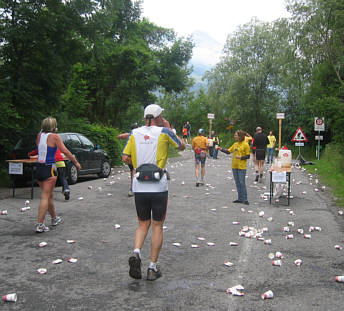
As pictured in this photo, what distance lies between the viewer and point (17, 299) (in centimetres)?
427

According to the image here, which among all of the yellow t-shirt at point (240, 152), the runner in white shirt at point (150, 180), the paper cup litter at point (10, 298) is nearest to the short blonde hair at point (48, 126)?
the runner in white shirt at point (150, 180)

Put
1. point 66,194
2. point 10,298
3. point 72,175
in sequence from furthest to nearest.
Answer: point 72,175 → point 66,194 → point 10,298

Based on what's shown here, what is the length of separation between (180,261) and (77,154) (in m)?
9.80

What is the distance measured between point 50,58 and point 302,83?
2522 cm

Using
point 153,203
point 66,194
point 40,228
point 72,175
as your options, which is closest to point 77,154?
point 72,175

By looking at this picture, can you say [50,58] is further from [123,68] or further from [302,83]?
[302,83]

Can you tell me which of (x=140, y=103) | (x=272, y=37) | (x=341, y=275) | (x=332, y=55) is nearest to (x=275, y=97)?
(x=272, y=37)

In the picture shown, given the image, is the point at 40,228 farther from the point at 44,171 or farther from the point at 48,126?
the point at 48,126

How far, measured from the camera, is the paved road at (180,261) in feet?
14.0

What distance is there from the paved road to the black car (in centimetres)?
316

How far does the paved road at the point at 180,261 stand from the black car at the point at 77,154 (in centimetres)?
316

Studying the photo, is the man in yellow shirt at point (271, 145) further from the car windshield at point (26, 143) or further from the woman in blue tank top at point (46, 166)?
the woman in blue tank top at point (46, 166)

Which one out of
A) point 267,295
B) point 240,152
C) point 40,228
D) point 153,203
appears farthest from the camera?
point 240,152

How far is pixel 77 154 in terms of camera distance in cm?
1472
